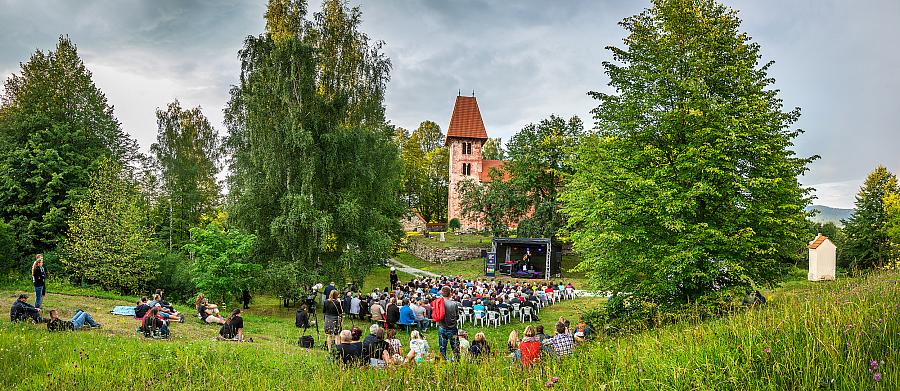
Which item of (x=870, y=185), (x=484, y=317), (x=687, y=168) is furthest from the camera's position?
(x=870, y=185)

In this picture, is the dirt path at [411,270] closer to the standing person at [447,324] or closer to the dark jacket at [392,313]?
the dark jacket at [392,313]

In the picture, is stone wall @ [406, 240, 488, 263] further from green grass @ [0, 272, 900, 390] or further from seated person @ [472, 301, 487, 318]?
green grass @ [0, 272, 900, 390]

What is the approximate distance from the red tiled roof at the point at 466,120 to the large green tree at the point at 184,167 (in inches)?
928

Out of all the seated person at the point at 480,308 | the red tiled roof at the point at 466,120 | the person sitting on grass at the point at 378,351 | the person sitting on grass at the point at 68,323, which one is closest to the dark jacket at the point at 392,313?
the seated person at the point at 480,308

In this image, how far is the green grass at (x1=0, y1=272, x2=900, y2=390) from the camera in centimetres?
355

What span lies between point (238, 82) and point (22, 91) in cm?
1166

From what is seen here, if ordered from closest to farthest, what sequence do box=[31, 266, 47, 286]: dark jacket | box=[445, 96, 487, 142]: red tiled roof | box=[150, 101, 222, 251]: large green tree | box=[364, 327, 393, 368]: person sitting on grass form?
box=[364, 327, 393, 368]: person sitting on grass
box=[31, 266, 47, 286]: dark jacket
box=[150, 101, 222, 251]: large green tree
box=[445, 96, 487, 142]: red tiled roof

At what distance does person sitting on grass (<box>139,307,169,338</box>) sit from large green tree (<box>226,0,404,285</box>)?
663 centimetres

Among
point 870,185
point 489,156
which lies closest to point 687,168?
point 870,185

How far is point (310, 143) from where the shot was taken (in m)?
17.4

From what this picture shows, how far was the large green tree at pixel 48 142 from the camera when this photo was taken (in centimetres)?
2020

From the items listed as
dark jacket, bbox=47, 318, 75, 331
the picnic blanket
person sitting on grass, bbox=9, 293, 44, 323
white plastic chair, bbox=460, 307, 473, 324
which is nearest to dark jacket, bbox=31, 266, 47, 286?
the picnic blanket

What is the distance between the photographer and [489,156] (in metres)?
67.6

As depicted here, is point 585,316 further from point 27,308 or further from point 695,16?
point 27,308
